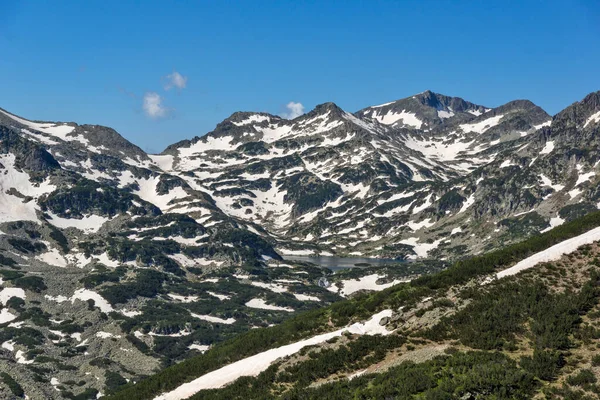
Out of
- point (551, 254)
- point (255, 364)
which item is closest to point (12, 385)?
point (255, 364)

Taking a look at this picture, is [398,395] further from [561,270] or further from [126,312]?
[126,312]

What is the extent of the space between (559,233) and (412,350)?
25777 mm

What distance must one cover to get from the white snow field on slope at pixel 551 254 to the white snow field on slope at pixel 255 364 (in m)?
10.6

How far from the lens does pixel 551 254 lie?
48.5 metres

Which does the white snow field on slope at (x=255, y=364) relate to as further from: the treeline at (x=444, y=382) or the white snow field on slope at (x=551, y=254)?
the white snow field on slope at (x=551, y=254)

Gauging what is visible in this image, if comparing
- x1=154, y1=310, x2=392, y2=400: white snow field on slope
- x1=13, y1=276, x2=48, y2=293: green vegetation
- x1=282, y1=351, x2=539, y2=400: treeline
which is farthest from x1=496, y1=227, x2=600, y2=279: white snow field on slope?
x1=13, y1=276, x2=48, y2=293: green vegetation

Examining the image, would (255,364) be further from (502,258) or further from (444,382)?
(502,258)

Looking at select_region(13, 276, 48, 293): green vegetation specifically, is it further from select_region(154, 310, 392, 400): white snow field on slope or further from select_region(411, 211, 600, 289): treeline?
select_region(411, 211, 600, 289): treeline

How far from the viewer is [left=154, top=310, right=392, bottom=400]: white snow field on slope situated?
4553 centimetres

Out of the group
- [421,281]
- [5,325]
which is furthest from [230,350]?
[5,325]

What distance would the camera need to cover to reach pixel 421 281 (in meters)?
54.6

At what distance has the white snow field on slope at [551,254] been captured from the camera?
48188 mm

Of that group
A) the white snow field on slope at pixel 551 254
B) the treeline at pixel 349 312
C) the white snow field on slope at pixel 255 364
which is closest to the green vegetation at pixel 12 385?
the treeline at pixel 349 312

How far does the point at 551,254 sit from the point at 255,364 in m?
25.5
